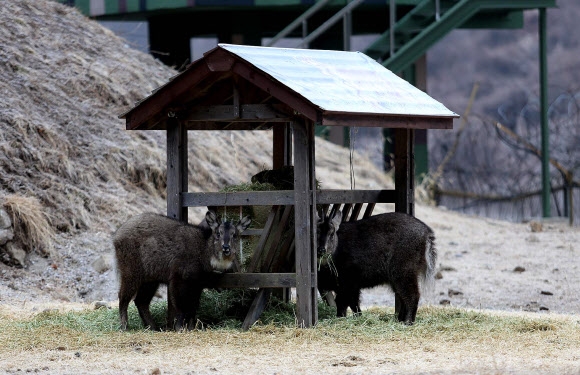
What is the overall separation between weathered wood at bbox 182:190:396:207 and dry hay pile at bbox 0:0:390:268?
9.40 ft

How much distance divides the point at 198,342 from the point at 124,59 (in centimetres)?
1367

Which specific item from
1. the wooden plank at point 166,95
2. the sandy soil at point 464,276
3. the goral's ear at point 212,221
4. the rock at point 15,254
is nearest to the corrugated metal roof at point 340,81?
the wooden plank at point 166,95

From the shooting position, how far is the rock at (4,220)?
53.1ft

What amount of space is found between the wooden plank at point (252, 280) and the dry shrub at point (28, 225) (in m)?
5.20

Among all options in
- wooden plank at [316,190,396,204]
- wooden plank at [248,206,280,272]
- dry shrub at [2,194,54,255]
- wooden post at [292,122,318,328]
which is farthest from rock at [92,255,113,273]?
wooden post at [292,122,318,328]

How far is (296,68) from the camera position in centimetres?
1254

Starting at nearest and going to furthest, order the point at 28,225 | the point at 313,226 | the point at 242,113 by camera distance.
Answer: the point at 313,226
the point at 242,113
the point at 28,225

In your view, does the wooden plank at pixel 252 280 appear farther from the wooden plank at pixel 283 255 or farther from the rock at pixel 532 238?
the rock at pixel 532 238

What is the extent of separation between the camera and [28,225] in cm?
1653

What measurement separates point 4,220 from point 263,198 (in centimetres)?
566

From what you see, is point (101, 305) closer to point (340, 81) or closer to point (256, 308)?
point (256, 308)

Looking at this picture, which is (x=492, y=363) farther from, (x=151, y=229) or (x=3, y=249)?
(x=3, y=249)

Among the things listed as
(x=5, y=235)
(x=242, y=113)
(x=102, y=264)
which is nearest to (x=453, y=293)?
(x=102, y=264)

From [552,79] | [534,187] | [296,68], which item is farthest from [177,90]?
[552,79]
